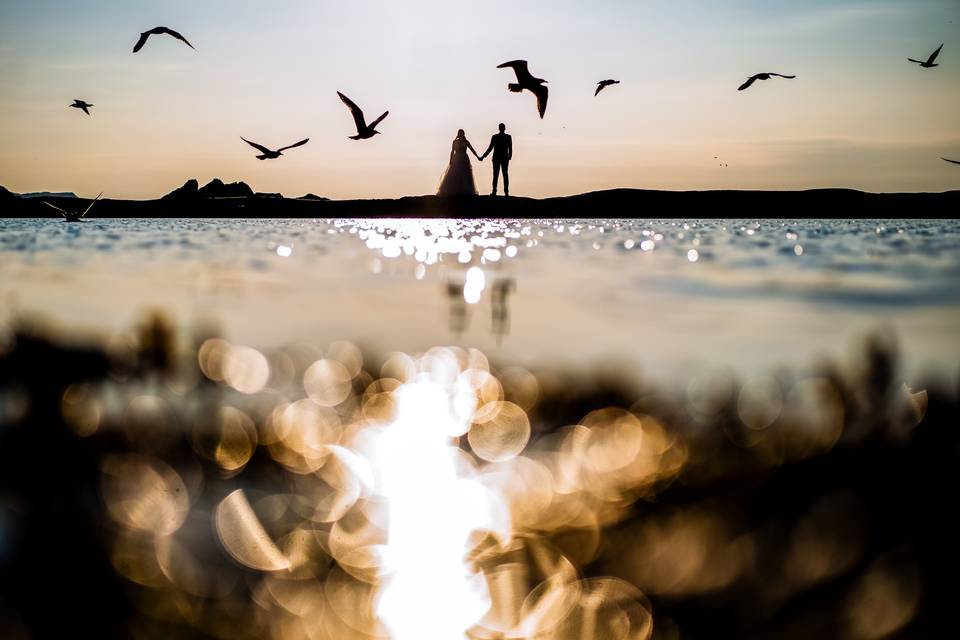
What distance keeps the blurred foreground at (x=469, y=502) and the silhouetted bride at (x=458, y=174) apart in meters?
41.6

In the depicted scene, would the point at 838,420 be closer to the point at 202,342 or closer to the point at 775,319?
the point at 775,319

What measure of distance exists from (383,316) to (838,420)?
21.0 feet

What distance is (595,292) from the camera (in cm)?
1343

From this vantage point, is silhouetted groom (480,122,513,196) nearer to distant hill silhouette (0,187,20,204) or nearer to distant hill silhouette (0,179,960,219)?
distant hill silhouette (0,179,960,219)

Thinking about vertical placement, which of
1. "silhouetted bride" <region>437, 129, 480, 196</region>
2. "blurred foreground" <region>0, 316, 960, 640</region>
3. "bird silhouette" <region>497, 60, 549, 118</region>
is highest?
"bird silhouette" <region>497, 60, 549, 118</region>

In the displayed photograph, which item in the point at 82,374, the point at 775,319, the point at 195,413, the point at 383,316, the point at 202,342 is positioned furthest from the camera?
the point at 383,316

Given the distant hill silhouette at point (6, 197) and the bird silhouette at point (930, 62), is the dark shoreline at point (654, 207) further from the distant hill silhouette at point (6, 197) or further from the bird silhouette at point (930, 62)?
the bird silhouette at point (930, 62)

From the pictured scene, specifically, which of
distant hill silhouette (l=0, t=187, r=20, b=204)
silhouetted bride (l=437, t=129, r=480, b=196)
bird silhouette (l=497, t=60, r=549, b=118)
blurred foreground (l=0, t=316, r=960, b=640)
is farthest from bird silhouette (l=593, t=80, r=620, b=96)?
distant hill silhouette (l=0, t=187, r=20, b=204)

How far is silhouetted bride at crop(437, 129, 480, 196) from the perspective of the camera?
48.7 meters

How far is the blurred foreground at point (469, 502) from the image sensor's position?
151 inches

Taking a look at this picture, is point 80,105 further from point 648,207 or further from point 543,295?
point 648,207

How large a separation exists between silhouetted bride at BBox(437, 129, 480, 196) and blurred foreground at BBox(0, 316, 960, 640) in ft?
136

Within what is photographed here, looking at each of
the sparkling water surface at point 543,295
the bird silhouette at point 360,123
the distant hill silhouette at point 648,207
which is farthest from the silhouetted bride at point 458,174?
the bird silhouette at point 360,123

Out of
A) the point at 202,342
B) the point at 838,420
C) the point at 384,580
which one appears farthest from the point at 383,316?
the point at 384,580
